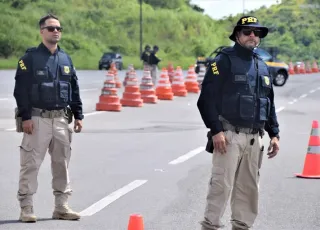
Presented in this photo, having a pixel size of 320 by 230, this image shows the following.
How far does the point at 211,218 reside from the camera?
7.52 meters

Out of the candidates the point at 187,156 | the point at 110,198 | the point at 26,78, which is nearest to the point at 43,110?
the point at 26,78

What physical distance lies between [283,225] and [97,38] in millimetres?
106427

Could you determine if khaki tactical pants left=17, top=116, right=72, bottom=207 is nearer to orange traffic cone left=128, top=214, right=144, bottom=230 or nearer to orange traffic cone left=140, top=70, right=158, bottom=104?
orange traffic cone left=128, top=214, right=144, bottom=230

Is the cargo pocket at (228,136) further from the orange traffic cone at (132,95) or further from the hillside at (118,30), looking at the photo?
the hillside at (118,30)

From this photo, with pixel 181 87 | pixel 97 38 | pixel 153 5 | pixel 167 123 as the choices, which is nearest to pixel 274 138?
pixel 167 123

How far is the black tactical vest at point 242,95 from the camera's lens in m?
7.55

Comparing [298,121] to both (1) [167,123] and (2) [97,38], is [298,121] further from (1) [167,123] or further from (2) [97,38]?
(2) [97,38]

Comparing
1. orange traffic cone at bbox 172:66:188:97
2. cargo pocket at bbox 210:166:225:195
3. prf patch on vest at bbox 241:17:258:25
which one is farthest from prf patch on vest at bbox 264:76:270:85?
orange traffic cone at bbox 172:66:188:97

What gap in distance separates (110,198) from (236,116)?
335 cm

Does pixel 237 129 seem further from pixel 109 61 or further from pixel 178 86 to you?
pixel 109 61

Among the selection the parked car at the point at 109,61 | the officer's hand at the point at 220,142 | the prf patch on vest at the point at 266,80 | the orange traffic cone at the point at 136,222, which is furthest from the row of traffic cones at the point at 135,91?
the parked car at the point at 109,61

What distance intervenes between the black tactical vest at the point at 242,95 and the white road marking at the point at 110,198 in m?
2.51

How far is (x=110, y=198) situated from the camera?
1061 cm

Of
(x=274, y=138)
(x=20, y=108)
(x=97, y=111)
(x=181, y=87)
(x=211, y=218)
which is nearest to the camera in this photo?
(x=211, y=218)
